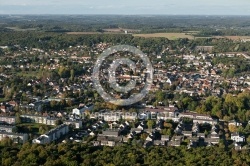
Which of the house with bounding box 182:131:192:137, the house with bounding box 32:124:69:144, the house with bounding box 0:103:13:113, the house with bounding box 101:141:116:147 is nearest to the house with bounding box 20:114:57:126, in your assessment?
the house with bounding box 32:124:69:144

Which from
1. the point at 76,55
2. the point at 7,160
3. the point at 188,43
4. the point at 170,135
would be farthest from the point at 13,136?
the point at 188,43

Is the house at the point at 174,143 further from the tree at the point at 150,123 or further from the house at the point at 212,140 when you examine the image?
the tree at the point at 150,123

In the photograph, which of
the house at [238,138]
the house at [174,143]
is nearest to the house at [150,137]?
the house at [174,143]

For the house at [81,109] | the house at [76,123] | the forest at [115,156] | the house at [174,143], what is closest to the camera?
the forest at [115,156]

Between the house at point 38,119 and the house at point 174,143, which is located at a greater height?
the house at point 174,143

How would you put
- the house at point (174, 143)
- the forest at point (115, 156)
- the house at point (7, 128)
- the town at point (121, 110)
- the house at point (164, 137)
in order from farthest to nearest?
the house at point (7, 128) < the town at point (121, 110) < the house at point (164, 137) < the house at point (174, 143) < the forest at point (115, 156)

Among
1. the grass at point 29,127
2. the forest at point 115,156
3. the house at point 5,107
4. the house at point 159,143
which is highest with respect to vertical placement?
the forest at point 115,156

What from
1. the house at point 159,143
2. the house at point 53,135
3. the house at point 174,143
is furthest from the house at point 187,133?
the house at point 53,135

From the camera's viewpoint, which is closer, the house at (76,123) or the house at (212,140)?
the house at (212,140)

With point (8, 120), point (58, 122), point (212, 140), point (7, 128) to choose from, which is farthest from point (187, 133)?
point (8, 120)

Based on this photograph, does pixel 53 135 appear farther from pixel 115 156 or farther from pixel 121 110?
pixel 121 110

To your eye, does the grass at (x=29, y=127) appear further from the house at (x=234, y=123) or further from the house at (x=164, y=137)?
the house at (x=234, y=123)
